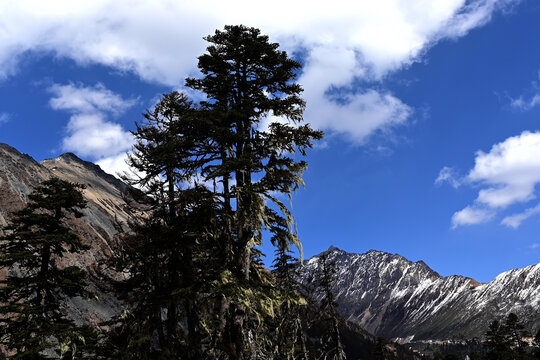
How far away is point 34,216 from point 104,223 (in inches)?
3827

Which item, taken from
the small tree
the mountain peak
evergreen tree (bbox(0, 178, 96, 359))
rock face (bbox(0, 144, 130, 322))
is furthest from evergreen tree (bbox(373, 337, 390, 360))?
the mountain peak

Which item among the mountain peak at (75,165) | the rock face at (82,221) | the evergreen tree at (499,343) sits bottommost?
the evergreen tree at (499,343)

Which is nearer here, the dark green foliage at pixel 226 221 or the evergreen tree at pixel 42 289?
the dark green foliage at pixel 226 221

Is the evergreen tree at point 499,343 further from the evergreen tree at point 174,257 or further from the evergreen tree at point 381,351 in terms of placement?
the evergreen tree at point 174,257

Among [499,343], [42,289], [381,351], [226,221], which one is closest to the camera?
[226,221]

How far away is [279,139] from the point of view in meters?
12.0

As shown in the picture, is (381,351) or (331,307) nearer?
(331,307)

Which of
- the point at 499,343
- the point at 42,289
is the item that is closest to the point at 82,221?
the point at 42,289

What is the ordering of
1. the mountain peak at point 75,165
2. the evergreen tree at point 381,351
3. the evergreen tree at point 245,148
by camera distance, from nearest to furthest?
the evergreen tree at point 245,148, the evergreen tree at point 381,351, the mountain peak at point 75,165

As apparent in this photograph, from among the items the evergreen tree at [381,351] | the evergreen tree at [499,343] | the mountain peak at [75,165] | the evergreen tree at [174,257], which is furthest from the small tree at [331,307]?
the mountain peak at [75,165]

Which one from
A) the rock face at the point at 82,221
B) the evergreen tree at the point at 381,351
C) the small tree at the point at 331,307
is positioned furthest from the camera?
the rock face at the point at 82,221

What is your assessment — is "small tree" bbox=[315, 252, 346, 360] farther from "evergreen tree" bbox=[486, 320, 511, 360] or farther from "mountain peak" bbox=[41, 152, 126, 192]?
"mountain peak" bbox=[41, 152, 126, 192]

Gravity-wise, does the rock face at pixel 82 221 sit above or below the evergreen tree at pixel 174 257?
above

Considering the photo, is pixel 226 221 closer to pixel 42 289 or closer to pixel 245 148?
pixel 245 148
